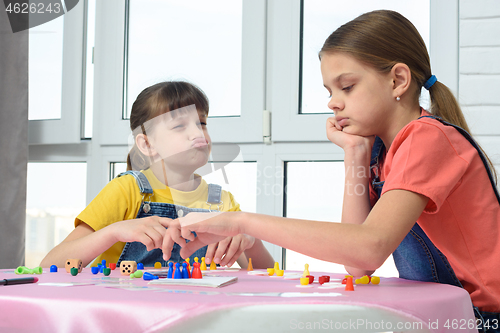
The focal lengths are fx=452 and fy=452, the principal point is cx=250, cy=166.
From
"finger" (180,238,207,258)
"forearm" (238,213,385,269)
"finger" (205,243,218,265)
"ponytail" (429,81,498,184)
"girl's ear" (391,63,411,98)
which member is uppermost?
"girl's ear" (391,63,411,98)

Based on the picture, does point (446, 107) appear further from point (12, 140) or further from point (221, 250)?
point (12, 140)

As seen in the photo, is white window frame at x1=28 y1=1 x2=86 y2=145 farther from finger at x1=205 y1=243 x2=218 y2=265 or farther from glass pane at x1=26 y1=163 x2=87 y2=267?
finger at x1=205 y1=243 x2=218 y2=265

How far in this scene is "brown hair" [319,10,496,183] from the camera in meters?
0.79

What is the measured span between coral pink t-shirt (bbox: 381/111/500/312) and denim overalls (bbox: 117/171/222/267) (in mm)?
455

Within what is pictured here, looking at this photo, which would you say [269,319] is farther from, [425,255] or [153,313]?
[425,255]

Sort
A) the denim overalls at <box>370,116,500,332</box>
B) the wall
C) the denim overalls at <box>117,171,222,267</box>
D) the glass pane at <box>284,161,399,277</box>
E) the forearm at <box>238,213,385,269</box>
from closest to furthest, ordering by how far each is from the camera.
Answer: the forearm at <box>238,213,385,269</box>, the denim overalls at <box>370,116,500,332</box>, the denim overalls at <box>117,171,222,267</box>, the wall, the glass pane at <box>284,161,399,277</box>

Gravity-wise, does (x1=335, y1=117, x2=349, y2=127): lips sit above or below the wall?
below

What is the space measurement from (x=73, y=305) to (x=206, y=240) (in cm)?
27

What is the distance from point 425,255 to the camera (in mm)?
729

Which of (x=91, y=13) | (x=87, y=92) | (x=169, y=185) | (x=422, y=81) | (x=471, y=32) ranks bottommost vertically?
(x=169, y=185)

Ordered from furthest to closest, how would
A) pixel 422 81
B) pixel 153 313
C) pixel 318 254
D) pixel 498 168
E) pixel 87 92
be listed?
pixel 87 92 → pixel 498 168 → pixel 422 81 → pixel 318 254 → pixel 153 313

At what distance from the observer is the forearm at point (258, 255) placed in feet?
3.23

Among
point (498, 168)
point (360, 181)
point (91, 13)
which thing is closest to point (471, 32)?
point (498, 168)

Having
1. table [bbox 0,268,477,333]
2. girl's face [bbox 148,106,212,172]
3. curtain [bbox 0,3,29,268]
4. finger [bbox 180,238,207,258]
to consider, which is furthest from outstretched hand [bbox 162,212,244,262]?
curtain [bbox 0,3,29,268]
